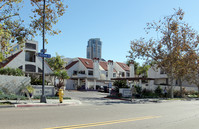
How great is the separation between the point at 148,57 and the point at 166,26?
16.7ft

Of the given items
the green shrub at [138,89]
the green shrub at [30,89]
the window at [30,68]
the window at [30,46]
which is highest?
the window at [30,46]

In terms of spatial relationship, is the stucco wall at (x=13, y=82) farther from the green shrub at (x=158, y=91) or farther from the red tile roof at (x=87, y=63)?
the red tile roof at (x=87, y=63)

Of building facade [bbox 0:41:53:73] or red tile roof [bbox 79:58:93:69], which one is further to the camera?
red tile roof [bbox 79:58:93:69]

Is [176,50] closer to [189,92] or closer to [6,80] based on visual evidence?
[189,92]

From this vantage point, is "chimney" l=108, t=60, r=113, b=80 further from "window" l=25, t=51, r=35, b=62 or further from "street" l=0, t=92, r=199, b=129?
"street" l=0, t=92, r=199, b=129

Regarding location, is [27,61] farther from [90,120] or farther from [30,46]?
[90,120]

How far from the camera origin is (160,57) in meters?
30.9

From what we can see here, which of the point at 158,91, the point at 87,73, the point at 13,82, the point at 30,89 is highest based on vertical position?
the point at 87,73

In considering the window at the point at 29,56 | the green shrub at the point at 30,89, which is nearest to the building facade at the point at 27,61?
the window at the point at 29,56

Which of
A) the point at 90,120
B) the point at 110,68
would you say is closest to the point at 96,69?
the point at 110,68

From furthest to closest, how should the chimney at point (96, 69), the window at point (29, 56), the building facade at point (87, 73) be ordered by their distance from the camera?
1. the chimney at point (96, 69)
2. the building facade at point (87, 73)
3. the window at point (29, 56)

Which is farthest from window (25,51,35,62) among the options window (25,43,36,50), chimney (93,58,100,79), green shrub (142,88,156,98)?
green shrub (142,88,156,98)

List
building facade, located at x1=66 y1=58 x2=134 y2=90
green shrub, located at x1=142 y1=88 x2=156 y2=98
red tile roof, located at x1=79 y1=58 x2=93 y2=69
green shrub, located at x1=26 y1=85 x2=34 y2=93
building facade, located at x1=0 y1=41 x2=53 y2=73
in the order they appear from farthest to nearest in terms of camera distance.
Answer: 1. red tile roof, located at x1=79 y1=58 x2=93 y2=69
2. building facade, located at x1=66 y1=58 x2=134 y2=90
3. building facade, located at x1=0 y1=41 x2=53 y2=73
4. green shrub, located at x1=142 y1=88 x2=156 y2=98
5. green shrub, located at x1=26 y1=85 x2=34 y2=93

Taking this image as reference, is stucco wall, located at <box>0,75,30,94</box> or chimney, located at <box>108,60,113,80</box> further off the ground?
chimney, located at <box>108,60,113,80</box>
